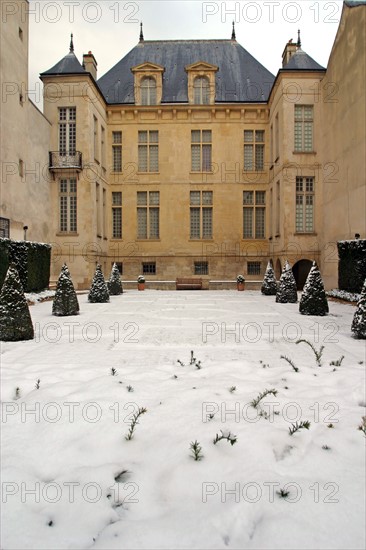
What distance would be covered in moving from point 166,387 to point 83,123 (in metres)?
18.1

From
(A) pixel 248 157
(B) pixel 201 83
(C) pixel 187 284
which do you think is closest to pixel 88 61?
(B) pixel 201 83

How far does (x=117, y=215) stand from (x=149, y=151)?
4139mm

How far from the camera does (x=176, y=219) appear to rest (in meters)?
23.4

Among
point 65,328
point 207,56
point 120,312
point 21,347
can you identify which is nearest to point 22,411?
point 21,347

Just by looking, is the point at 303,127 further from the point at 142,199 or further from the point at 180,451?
the point at 180,451

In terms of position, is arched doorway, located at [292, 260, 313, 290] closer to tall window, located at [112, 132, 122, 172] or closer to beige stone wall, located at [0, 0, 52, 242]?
tall window, located at [112, 132, 122, 172]

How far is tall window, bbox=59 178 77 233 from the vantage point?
810 inches

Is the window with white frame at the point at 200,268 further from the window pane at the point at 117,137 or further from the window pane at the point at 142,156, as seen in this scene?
the window pane at the point at 117,137

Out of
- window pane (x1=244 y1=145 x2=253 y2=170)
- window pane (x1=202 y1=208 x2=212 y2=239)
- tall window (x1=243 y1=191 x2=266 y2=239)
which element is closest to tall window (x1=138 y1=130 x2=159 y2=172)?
window pane (x1=202 y1=208 x2=212 y2=239)

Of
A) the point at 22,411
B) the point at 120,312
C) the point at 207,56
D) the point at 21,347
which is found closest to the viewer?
the point at 22,411

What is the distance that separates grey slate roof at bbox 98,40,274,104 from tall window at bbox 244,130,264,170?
1.86 metres

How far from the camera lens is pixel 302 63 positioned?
64.2 ft

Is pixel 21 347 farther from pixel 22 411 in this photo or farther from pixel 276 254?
pixel 276 254

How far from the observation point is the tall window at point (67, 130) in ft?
66.7
